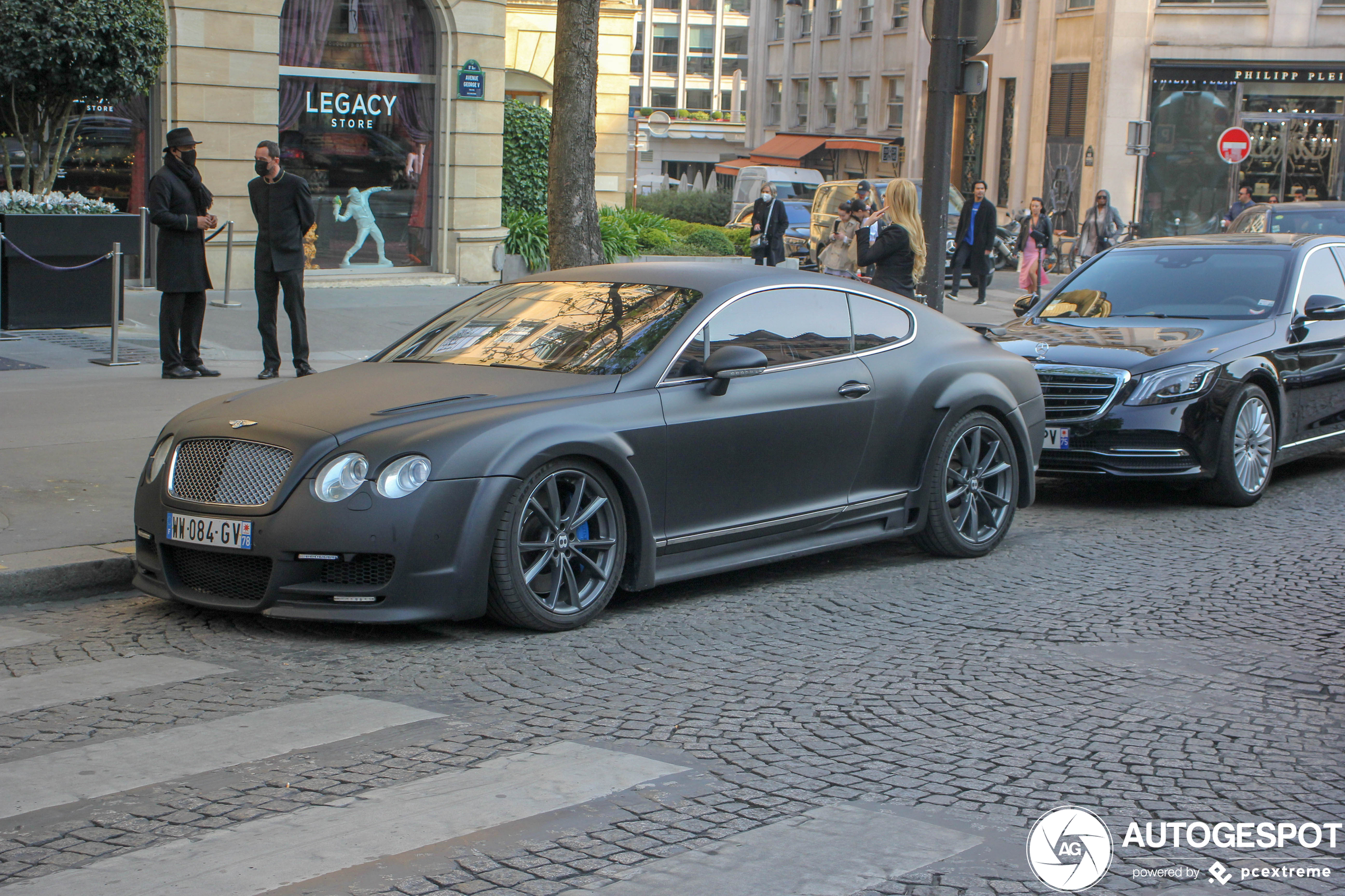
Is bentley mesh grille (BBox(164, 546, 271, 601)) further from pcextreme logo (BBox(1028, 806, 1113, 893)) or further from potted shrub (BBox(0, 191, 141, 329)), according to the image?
potted shrub (BBox(0, 191, 141, 329))

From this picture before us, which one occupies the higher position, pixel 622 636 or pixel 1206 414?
pixel 1206 414

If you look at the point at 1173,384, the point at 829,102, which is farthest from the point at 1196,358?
the point at 829,102

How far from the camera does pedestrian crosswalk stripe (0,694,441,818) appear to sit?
421 cm

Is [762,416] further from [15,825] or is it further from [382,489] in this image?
[15,825]

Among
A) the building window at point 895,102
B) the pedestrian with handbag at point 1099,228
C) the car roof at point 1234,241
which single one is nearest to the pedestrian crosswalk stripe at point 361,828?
the car roof at point 1234,241

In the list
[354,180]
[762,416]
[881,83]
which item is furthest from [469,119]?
[881,83]

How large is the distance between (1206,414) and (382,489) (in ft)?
17.7

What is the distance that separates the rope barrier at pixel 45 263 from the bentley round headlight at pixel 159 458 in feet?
24.4

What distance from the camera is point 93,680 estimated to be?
535 centimetres

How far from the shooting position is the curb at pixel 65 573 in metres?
6.53

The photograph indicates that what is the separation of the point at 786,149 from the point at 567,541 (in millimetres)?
55460

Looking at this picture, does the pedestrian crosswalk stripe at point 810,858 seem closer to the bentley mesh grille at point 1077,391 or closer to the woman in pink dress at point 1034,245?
the bentley mesh grille at point 1077,391

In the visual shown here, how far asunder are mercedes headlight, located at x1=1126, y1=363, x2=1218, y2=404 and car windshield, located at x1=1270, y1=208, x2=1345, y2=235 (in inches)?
342

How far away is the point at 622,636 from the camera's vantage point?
6074 millimetres
